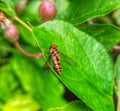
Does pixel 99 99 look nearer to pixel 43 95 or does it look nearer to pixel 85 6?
pixel 85 6

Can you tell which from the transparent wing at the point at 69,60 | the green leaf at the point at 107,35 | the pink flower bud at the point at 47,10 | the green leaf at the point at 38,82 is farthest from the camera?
the green leaf at the point at 38,82

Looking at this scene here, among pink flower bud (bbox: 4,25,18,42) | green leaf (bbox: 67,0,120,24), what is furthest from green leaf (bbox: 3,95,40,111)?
green leaf (bbox: 67,0,120,24)

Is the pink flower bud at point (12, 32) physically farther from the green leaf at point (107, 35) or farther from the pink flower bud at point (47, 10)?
the green leaf at point (107, 35)

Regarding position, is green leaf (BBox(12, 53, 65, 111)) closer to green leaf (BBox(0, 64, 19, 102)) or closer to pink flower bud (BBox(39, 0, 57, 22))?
green leaf (BBox(0, 64, 19, 102))

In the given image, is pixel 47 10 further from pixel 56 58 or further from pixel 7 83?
pixel 7 83

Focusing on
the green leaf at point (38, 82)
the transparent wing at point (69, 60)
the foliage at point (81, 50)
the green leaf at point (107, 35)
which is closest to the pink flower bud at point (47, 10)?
the foliage at point (81, 50)

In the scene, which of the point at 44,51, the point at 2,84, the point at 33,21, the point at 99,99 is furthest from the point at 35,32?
the point at 2,84
